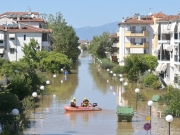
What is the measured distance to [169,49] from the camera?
4628cm

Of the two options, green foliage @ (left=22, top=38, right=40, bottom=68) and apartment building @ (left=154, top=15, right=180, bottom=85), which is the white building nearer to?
green foliage @ (left=22, top=38, right=40, bottom=68)

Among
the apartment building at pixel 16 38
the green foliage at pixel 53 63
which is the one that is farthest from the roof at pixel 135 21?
the apartment building at pixel 16 38

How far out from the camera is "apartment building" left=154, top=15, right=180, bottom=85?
4509 cm

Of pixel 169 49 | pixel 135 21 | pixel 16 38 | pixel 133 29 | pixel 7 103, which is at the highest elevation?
pixel 135 21

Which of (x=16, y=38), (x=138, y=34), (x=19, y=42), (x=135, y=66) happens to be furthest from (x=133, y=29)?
(x=135, y=66)

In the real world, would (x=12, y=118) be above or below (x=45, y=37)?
below

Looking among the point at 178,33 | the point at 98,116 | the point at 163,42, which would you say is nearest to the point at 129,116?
Result: the point at 98,116

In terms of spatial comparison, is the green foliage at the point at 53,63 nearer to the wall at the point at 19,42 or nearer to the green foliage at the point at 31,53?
the green foliage at the point at 31,53

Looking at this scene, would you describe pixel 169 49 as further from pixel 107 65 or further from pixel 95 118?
pixel 107 65

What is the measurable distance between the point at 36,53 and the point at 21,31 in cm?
491

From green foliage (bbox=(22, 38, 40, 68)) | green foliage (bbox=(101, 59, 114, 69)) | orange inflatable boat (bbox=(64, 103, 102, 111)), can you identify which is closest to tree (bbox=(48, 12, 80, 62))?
green foliage (bbox=(101, 59, 114, 69))

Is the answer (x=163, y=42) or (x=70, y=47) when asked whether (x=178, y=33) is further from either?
(x=70, y=47)

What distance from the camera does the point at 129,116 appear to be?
26109mm

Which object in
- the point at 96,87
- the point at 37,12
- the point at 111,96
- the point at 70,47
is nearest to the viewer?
the point at 111,96
